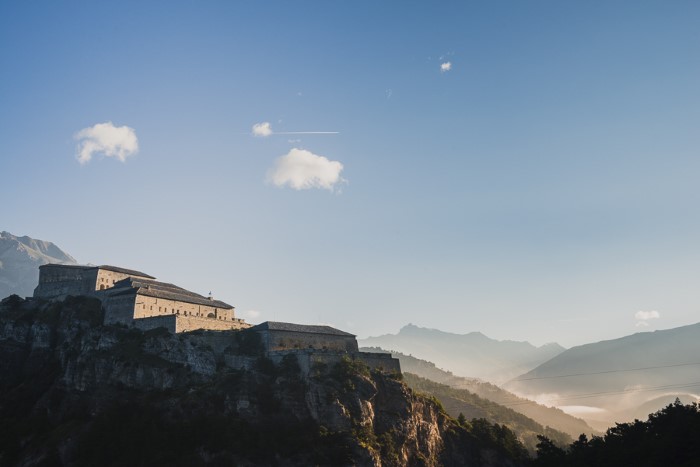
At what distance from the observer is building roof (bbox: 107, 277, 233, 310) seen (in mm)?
82688

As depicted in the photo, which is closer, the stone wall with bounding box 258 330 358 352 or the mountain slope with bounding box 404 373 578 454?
the stone wall with bounding box 258 330 358 352

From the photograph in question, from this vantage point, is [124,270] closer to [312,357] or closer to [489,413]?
[312,357]

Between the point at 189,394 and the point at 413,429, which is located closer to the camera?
the point at 189,394

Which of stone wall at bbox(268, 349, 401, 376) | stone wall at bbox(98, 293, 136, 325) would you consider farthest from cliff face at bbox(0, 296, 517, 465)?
stone wall at bbox(98, 293, 136, 325)

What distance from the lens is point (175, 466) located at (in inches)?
2408

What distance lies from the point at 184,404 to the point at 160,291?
80.8 ft

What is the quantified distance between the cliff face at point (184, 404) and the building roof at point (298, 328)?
10.8ft

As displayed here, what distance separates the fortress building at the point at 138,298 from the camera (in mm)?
79688

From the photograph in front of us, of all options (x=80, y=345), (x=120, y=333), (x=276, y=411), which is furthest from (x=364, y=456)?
(x=80, y=345)

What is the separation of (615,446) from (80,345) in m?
76.7

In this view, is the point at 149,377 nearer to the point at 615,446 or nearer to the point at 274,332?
the point at 274,332

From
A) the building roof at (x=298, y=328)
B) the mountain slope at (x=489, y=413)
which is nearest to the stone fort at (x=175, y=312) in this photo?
the building roof at (x=298, y=328)

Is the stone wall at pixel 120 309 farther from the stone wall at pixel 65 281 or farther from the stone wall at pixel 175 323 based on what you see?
the stone wall at pixel 65 281

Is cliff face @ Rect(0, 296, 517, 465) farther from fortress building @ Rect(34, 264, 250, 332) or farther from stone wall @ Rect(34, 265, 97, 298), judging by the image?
stone wall @ Rect(34, 265, 97, 298)
